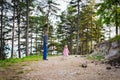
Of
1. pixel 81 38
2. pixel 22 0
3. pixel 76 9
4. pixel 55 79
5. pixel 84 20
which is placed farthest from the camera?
pixel 81 38

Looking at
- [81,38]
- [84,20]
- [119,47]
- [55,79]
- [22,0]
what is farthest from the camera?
[81,38]

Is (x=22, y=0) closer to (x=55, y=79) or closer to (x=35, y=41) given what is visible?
(x=55, y=79)

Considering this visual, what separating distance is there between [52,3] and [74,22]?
12732 mm

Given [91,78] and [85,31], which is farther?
[85,31]

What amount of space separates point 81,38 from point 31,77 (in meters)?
41.7

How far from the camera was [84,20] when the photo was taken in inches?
1834

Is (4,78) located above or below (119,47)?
below

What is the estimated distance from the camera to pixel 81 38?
50.0 meters

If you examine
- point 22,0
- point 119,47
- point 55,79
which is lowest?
point 55,79

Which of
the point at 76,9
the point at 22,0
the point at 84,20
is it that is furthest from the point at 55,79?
the point at 84,20

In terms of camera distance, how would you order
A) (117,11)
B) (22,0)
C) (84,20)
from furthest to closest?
(84,20) → (22,0) → (117,11)

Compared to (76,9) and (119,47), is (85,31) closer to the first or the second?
(76,9)

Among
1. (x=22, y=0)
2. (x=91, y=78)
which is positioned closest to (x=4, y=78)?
(x=91, y=78)

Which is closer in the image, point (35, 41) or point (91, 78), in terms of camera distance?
point (91, 78)
